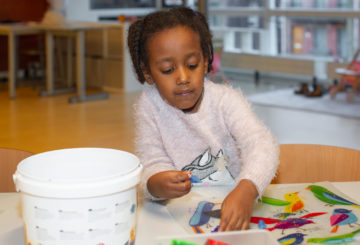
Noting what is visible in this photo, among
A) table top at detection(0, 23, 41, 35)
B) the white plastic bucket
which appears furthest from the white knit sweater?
table top at detection(0, 23, 41, 35)

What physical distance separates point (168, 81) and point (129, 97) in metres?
4.36

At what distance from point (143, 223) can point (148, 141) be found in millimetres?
335

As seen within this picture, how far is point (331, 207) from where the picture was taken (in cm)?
100

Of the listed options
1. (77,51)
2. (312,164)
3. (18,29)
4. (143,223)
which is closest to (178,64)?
(143,223)

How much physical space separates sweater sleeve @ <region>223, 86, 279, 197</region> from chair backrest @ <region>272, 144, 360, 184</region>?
0.22 metres

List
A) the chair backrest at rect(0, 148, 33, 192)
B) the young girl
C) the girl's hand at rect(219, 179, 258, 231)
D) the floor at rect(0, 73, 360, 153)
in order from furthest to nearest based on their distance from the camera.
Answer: the floor at rect(0, 73, 360, 153)
the chair backrest at rect(0, 148, 33, 192)
the young girl
the girl's hand at rect(219, 179, 258, 231)

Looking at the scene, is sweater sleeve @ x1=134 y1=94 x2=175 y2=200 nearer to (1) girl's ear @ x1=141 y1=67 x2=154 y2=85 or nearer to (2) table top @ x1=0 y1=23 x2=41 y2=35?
(1) girl's ear @ x1=141 y1=67 x2=154 y2=85

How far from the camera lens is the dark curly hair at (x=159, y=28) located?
1.21 metres

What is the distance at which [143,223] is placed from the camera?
0.93m

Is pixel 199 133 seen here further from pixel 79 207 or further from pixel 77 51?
pixel 77 51

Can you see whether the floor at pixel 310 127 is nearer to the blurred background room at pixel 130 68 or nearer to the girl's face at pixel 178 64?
the blurred background room at pixel 130 68

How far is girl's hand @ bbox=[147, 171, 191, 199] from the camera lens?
36.5 inches

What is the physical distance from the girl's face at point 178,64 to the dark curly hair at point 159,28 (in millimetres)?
32

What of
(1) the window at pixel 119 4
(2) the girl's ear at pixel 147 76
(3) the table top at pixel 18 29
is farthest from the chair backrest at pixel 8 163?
(1) the window at pixel 119 4
